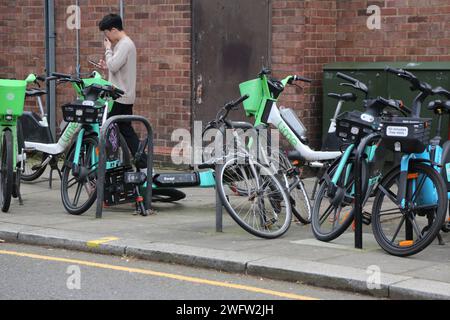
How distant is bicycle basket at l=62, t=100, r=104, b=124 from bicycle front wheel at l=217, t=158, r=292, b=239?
1833 millimetres

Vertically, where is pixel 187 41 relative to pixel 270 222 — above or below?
above

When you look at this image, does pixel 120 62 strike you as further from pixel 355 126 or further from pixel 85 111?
pixel 355 126

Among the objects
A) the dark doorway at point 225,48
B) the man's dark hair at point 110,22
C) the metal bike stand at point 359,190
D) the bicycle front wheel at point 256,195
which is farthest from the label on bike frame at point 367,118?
the dark doorway at point 225,48

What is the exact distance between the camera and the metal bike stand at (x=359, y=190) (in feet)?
25.2

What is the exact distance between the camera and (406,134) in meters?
7.33

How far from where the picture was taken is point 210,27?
42.9 ft

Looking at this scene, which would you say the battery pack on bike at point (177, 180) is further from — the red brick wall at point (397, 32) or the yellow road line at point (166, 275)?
the red brick wall at point (397, 32)

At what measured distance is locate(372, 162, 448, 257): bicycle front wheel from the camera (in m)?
7.18

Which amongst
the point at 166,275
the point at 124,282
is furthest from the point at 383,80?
the point at 124,282

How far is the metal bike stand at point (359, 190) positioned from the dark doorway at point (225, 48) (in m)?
4.98

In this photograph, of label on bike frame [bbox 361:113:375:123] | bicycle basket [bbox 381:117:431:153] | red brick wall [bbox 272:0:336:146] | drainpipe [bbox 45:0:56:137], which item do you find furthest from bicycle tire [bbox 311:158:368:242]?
drainpipe [bbox 45:0:56:137]

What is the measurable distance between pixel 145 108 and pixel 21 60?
2.79 m

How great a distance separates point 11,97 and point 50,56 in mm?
4878
